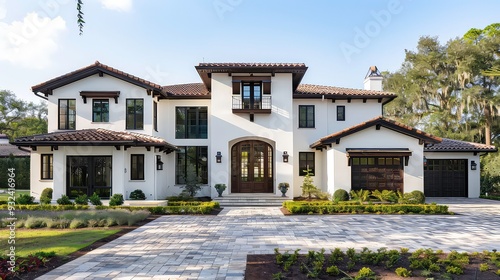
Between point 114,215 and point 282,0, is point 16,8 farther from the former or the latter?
point 114,215

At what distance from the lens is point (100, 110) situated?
17812 mm

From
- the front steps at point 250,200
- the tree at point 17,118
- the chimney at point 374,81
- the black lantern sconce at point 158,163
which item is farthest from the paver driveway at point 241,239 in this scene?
the tree at point 17,118

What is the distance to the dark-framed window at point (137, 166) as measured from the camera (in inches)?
668

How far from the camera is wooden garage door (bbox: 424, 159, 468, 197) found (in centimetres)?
2016

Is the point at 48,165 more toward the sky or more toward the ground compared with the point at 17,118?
more toward the ground

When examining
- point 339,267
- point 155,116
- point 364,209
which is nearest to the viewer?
point 339,267

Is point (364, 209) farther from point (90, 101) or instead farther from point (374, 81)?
point (90, 101)

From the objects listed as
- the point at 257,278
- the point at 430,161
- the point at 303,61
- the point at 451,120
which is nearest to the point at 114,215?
the point at 257,278

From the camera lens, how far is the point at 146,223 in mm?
11656

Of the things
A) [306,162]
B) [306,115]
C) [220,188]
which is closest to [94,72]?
[220,188]

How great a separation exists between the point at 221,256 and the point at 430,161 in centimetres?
1726

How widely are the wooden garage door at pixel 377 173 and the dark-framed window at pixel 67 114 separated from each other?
14.6 m

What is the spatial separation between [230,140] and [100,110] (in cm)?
698

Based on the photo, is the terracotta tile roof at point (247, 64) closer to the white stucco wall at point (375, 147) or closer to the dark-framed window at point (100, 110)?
the white stucco wall at point (375, 147)
